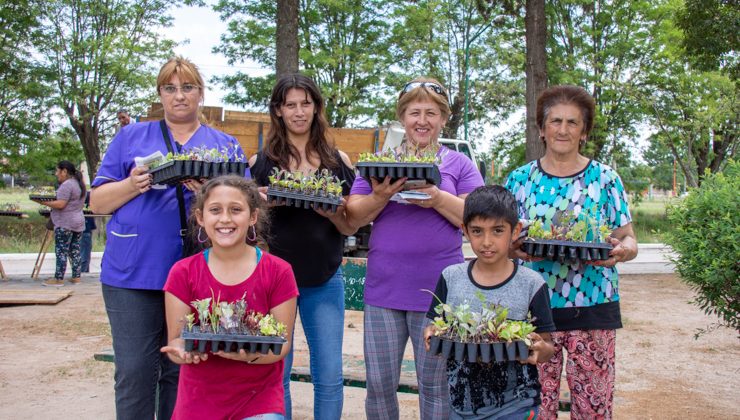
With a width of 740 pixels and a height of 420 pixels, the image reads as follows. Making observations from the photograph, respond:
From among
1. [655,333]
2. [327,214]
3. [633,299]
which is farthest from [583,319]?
[633,299]

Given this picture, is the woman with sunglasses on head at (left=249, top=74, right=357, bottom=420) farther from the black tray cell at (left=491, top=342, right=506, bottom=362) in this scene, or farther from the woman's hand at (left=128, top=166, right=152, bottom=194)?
the black tray cell at (left=491, top=342, right=506, bottom=362)

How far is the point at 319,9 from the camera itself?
26594 mm

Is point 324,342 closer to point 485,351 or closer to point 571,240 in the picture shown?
point 485,351

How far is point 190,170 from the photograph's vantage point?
3053 mm

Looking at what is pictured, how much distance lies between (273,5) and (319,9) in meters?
2.03

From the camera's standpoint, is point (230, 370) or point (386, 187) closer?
point (230, 370)

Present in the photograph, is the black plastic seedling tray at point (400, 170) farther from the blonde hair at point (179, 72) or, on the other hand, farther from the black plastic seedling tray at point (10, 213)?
the black plastic seedling tray at point (10, 213)

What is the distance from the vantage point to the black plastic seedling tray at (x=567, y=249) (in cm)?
289

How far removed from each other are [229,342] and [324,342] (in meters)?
0.87

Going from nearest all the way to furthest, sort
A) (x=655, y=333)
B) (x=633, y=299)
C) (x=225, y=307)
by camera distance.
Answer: (x=225, y=307) < (x=655, y=333) < (x=633, y=299)

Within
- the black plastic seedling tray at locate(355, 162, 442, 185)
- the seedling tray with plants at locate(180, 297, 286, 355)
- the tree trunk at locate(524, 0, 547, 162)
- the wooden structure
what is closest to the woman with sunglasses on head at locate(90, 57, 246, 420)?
the seedling tray with plants at locate(180, 297, 286, 355)

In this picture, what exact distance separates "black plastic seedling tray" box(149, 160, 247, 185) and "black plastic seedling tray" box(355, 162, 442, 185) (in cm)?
62

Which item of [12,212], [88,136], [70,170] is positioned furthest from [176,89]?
[88,136]

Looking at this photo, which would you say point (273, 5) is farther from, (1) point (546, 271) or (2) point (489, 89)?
(1) point (546, 271)
